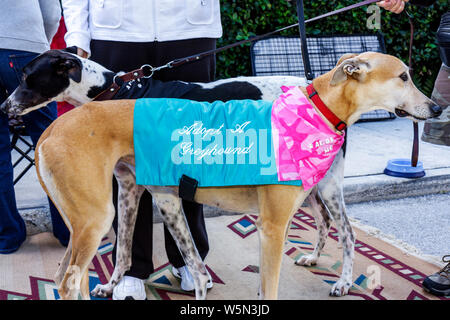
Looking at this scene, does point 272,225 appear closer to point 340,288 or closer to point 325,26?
point 340,288

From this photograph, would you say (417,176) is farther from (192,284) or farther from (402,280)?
(192,284)

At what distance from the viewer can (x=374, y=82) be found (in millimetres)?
2285

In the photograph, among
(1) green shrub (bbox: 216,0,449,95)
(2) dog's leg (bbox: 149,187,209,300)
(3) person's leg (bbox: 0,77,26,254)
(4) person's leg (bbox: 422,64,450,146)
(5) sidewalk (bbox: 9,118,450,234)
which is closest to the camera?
(2) dog's leg (bbox: 149,187,209,300)

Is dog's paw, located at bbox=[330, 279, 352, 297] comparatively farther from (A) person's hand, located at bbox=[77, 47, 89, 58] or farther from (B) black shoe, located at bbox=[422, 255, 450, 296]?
(A) person's hand, located at bbox=[77, 47, 89, 58]

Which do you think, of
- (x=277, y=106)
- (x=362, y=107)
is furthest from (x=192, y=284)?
(x=362, y=107)

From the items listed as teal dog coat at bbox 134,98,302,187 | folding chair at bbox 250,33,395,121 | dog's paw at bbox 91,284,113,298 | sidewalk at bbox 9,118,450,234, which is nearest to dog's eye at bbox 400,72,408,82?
teal dog coat at bbox 134,98,302,187

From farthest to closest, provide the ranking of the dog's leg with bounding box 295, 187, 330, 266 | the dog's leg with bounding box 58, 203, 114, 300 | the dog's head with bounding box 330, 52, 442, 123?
the dog's leg with bounding box 295, 187, 330, 266, the dog's head with bounding box 330, 52, 442, 123, the dog's leg with bounding box 58, 203, 114, 300

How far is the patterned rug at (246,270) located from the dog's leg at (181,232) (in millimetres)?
298

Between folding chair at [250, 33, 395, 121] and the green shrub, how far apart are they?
7.5 inches

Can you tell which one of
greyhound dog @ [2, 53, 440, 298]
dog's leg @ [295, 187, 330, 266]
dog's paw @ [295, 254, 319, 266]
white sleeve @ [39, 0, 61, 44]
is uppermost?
white sleeve @ [39, 0, 61, 44]

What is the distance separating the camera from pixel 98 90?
2.59 meters

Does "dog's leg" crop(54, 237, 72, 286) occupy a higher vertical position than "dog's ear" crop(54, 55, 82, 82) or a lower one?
lower

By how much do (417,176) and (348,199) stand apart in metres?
0.76

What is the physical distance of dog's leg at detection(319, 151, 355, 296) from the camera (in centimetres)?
275
